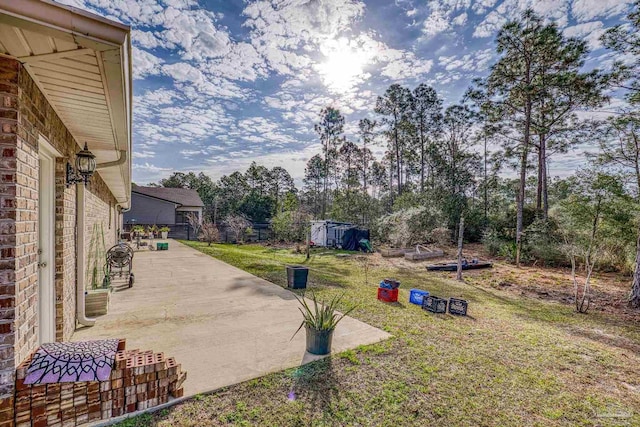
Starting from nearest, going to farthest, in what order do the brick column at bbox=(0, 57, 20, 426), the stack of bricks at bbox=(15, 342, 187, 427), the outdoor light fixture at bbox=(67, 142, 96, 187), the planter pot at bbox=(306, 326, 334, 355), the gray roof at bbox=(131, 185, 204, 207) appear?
the brick column at bbox=(0, 57, 20, 426), the stack of bricks at bbox=(15, 342, 187, 427), the outdoor light fixture at bbox=(67, 142, 96, 187), the planter pot at bbox=(306, 326, 334, 355), the gray roof at bbox=(131, 185, 204, 207)

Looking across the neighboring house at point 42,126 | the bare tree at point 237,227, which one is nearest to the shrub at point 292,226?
the bare tree at point 237,227

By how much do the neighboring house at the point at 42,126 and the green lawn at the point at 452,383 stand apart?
123cm

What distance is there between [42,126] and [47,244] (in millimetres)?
1191

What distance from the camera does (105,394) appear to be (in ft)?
7.16

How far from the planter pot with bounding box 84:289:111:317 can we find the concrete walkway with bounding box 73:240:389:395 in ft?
0.61

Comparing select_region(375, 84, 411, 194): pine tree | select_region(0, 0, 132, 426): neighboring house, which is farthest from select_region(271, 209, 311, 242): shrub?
select_region(0, 0, 132, 426): neighboring house

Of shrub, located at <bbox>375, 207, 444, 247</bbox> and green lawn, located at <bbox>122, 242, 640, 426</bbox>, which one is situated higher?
shrub, located at <bbox>375, 207, 444, 247</bbox>

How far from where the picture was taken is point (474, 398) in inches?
110

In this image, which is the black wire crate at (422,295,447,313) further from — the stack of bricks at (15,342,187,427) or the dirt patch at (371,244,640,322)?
the stack of bricks at (15,342,187,427)

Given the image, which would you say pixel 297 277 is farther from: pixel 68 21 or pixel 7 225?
pixel 68 21

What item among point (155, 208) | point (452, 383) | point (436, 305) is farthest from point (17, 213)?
point (155, 208)

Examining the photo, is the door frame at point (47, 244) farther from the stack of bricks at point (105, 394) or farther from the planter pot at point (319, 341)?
the planter pot at point (319, 341)

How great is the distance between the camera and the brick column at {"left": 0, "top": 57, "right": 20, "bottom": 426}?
5.79 feet

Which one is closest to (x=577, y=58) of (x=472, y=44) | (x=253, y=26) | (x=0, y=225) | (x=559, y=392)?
(x=472, y=44)
